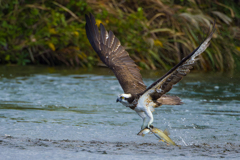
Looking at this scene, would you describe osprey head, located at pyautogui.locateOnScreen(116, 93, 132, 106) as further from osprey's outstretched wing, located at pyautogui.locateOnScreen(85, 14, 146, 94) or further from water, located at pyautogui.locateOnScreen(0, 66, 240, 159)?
osprey's outstretched wing, located at pyautogui.locateOnScreen(85, 14, 146, 94)

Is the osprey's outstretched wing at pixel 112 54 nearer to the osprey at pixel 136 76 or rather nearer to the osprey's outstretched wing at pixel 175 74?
the osprey at pixel 136 76

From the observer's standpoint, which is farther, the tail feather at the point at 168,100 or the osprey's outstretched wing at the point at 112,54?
the osprey's outstretched wing at the point at 112,54

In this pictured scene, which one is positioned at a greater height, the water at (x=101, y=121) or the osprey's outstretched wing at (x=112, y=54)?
the osprey's outstretched wing at (x=112, y=54)

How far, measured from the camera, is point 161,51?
11.2m

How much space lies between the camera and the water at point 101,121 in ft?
13.5

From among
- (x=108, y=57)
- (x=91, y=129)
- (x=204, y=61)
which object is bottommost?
(x=204, y=61)

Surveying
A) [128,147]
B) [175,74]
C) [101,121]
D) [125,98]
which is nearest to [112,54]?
[101,121]

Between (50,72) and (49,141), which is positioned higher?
(49,141)

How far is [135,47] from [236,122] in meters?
5.80

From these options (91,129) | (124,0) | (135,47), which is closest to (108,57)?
(91,129)

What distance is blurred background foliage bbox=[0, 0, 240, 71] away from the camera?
10.9 m

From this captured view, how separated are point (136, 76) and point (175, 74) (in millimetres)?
1742

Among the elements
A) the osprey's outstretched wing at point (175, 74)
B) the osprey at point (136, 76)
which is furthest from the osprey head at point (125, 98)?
the osprey's outstretched wing at point (175, 74)

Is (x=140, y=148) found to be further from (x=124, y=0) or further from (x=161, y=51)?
(x=124, y=0)
